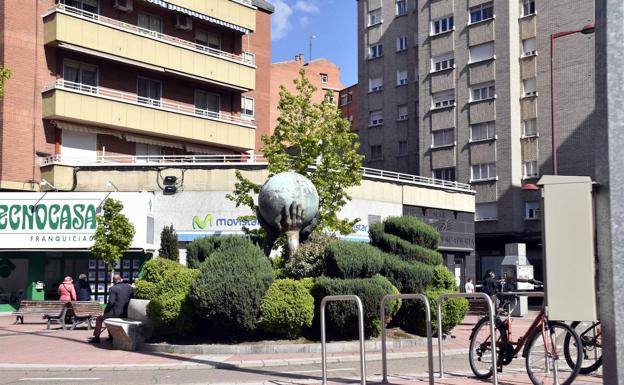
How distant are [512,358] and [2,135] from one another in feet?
85.9

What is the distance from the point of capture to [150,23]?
36.3m

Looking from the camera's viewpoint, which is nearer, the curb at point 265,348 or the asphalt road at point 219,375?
the asphalt road at point 219,375

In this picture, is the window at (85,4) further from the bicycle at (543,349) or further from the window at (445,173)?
the bicycle at (543,349)

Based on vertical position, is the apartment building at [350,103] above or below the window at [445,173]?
above

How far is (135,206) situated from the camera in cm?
3064

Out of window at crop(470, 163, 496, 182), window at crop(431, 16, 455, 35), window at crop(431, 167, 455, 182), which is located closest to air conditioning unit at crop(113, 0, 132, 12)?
window at crop(431, 16, 455, 35)

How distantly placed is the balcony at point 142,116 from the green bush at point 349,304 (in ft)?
67.2

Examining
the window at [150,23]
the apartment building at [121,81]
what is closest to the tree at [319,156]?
the apartment building at [121,81]

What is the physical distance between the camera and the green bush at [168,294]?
14617 millimetres

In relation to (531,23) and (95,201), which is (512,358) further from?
(531,23)

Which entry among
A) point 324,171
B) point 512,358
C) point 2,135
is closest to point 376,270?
point 512,358

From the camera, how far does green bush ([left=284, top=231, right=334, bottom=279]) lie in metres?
16.2

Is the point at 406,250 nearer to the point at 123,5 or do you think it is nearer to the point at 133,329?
the point at 133,329

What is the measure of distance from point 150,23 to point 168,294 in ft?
78.7
